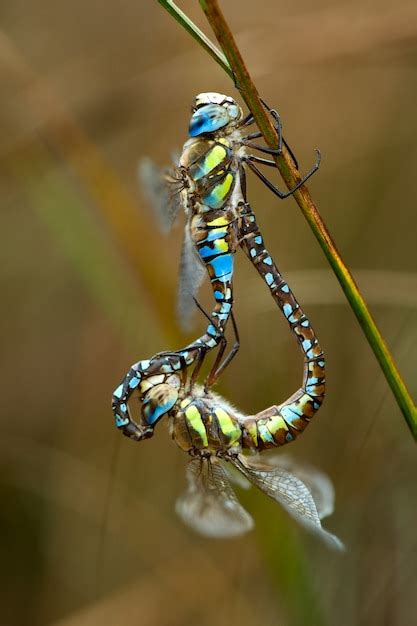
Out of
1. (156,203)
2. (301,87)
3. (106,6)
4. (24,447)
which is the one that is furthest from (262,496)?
(106,6)

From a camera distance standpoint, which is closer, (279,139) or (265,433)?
(279,139)

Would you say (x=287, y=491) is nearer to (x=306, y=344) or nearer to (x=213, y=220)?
(x=306, y=344)

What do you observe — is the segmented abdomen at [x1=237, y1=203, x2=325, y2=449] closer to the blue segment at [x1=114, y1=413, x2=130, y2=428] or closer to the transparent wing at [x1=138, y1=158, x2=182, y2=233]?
the transparent wing at [x1=138, y1=158, x2=182, y2=233]

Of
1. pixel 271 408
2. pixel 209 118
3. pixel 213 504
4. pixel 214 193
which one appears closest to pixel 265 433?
pixel 271 408

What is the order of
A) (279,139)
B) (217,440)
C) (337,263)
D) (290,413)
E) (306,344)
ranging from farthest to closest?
(217,440)
(290,413)
(306,344)
(279,139)
(337,263)

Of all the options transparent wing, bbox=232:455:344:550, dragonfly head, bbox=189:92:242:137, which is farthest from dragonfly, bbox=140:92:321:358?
transparent wing, bbox=232:455:344:550

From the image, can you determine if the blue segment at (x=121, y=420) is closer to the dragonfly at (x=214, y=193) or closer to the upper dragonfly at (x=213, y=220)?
the upper dragonfly at (x=213, y=220)

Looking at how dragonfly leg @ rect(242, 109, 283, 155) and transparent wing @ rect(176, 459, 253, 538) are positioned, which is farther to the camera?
transparent wing @ rect(176, 459, 253, 538)
